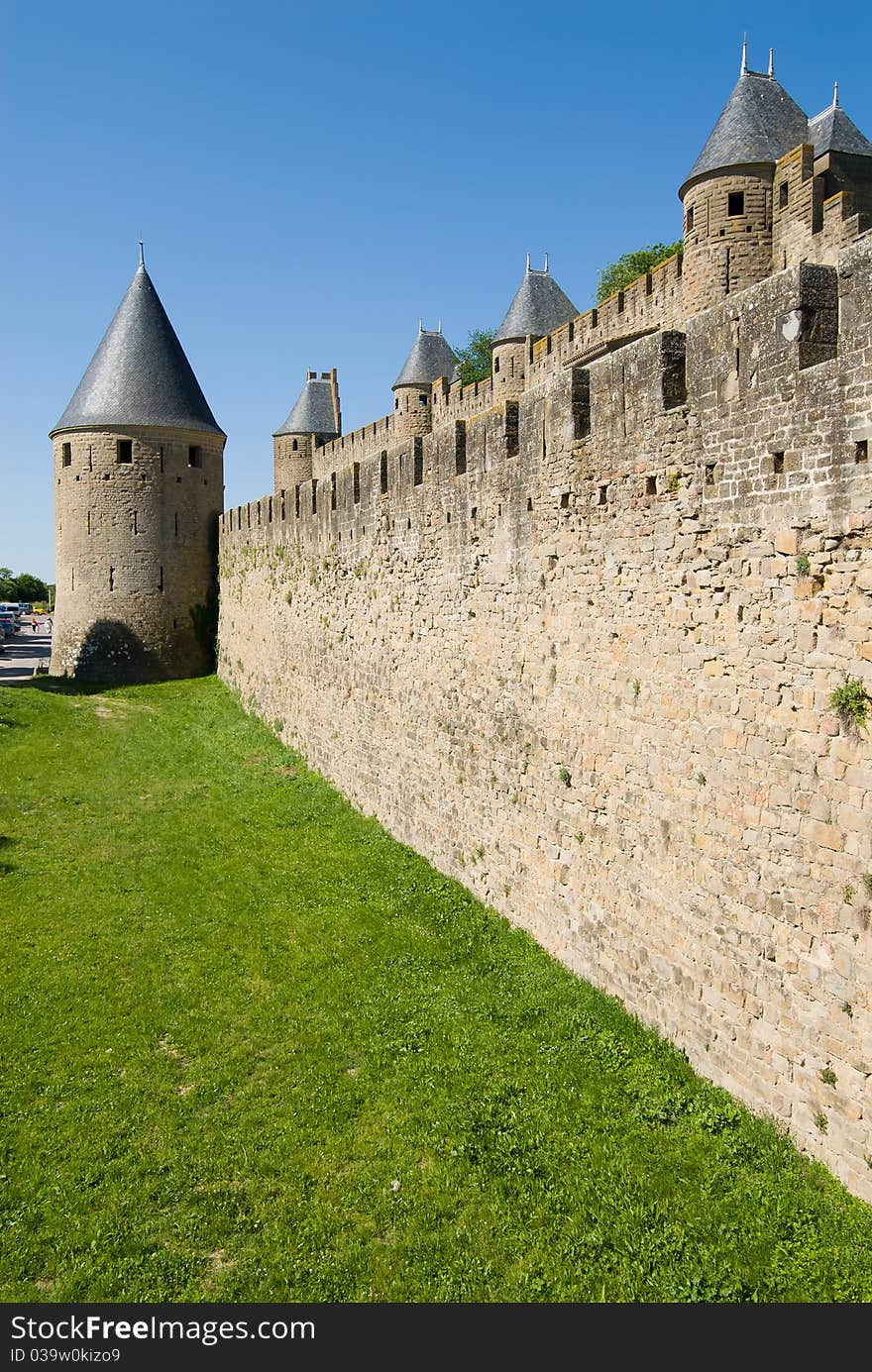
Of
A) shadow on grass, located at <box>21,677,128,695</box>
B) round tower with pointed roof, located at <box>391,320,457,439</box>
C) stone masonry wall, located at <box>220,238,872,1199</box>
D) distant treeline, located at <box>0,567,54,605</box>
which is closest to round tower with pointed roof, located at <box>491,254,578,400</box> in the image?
round tower with pointed roof, located at <box>391,320,457,439</box>

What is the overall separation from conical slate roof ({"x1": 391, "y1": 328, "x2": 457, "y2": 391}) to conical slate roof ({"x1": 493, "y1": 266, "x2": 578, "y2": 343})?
156 inches

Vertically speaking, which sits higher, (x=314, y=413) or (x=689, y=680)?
(x=314, y=413)

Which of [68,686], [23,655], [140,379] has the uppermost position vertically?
[140,379]

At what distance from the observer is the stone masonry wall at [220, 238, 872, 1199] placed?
467 cm

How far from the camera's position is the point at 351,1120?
230 inches

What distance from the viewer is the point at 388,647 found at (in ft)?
37.3

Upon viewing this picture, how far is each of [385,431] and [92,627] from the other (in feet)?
33.7

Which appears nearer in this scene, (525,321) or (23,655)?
(525,321)

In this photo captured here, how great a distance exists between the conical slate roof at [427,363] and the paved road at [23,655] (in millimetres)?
13946

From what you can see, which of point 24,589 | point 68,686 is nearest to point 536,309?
point 68,686

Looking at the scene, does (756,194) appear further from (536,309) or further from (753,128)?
(536,309)

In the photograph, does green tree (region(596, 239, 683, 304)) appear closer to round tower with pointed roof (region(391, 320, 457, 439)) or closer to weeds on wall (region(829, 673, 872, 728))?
round tower with pointed roof (region(391, 320, 457, 439))

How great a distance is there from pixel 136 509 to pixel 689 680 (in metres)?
19.7

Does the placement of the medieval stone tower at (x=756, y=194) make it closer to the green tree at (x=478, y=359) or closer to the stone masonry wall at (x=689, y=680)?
the stone masonry wall at (x=689, y=680)
